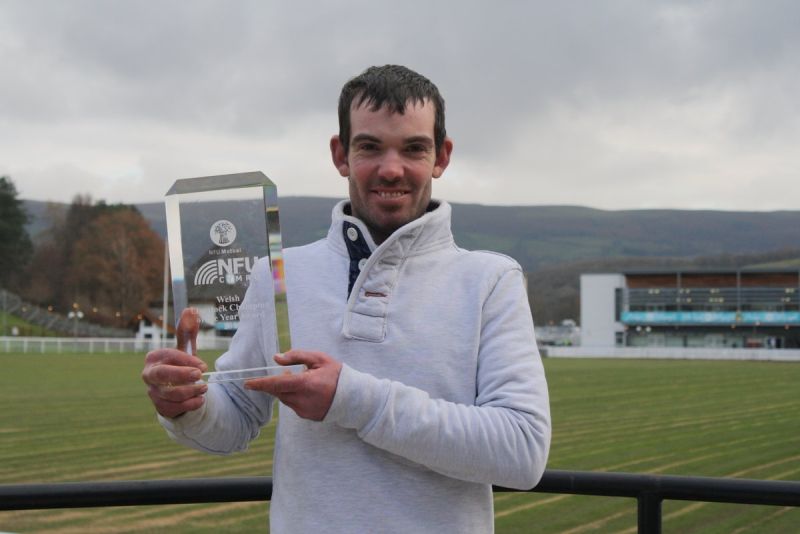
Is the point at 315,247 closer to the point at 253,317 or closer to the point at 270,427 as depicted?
the point at 253,317

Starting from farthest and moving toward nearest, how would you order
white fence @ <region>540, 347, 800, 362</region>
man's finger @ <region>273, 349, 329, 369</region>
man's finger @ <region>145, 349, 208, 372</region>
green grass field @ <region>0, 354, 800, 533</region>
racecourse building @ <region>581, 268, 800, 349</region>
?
1. racecourse building @ <region>581, 268, 800, 349</region>
2. white fence @ <region>540, 347, 800, 362</region>
3. green grass field @ <region>0, 354, 800, 533</region>
4. man's finger @ <region>145, 349, 208, 372</region>
5. man's finger @ <region>273, 349, 329, 369</region>

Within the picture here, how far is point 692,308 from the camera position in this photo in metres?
70.1

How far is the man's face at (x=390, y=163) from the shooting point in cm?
160

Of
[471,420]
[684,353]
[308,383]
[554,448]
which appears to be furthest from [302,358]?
[684,353]

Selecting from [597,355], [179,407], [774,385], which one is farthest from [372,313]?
[597,355]

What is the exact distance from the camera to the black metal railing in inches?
→ 73.9

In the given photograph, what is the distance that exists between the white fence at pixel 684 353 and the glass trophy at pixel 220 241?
5064cm

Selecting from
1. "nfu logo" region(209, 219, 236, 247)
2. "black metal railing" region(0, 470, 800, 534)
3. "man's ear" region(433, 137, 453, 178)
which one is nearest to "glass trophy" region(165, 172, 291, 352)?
"nfu logo" region(209, 219, 236, 247)

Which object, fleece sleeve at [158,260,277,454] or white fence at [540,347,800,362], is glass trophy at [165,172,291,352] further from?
white fence at [540,347,800,362]

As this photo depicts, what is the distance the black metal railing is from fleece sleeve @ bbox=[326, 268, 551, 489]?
403 mm

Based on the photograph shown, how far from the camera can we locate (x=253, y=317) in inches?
62.4

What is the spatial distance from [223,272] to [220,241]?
0.16 ft

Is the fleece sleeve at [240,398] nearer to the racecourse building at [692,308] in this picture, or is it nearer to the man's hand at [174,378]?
the man's hand at [174,378]

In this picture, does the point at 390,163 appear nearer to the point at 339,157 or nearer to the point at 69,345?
the point at 339,157
